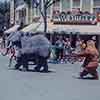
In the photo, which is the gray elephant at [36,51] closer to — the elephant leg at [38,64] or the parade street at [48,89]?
the elephant leg at [38,64]

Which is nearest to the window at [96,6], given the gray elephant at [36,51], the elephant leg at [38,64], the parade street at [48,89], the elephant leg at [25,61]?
the gray elephant at [36,51]

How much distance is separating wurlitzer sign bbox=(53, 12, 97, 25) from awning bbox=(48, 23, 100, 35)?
0.66 meters

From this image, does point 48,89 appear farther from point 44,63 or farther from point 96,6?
point 96,6

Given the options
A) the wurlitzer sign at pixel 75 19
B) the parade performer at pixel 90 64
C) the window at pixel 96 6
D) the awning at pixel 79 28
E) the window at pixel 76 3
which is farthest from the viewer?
the window at pixel 76 3

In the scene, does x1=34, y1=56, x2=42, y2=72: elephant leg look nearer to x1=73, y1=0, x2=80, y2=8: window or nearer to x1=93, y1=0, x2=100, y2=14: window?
x1=93, y1=0, x2=100, y2=14: window

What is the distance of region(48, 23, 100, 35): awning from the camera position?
47.2m

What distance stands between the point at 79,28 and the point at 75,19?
198 centimetres

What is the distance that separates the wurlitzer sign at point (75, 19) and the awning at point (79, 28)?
2.17 ft

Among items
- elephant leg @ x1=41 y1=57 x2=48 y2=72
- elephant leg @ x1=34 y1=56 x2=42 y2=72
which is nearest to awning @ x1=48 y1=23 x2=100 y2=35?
elephant leg @ x1=34 y1=56 x2=42 y2=72

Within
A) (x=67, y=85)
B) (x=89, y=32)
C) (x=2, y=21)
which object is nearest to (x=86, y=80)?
(x=67, y=85)

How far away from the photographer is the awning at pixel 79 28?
47219mm

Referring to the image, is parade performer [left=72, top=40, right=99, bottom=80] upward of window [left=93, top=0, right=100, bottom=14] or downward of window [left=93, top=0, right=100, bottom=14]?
downward

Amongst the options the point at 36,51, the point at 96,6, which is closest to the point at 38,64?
the point at 36,51

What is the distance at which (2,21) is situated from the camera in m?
114
